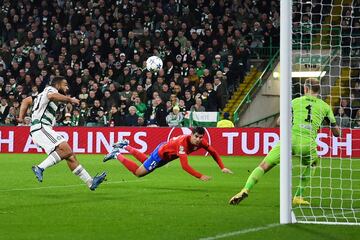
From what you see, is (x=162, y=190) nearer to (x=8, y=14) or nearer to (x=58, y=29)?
(x=58, y=29)

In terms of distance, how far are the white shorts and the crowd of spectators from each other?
12.3 m

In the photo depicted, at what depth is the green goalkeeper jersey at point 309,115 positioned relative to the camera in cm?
1244

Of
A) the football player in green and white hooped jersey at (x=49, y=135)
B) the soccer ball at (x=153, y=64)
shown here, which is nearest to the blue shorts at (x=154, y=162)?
the football player in green and white hooped jersey at (x=49, y=135)

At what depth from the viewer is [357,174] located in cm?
1908

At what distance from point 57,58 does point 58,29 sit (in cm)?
Result: 158

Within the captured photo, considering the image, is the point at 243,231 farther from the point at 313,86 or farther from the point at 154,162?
the point at 154,162

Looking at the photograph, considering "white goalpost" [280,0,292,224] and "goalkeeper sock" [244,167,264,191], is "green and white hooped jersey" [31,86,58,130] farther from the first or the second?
"white goalpost" [280,0,292,224]

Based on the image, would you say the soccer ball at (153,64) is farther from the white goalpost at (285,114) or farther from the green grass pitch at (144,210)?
the white goalpost at (285,114)

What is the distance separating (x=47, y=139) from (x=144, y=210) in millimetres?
3152

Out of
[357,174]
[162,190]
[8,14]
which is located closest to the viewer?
[162,190]

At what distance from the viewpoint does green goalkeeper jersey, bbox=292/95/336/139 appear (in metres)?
12.4

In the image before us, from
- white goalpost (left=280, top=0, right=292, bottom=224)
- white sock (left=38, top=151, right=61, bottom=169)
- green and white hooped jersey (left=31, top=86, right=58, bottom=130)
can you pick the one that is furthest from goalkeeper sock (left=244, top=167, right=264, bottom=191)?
green and white hooped jersey (left=31, top=86, right=58, bottom=130)

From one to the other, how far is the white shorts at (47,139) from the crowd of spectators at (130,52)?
12298 mm

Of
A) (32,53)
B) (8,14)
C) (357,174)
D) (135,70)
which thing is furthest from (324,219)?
(8,14)
